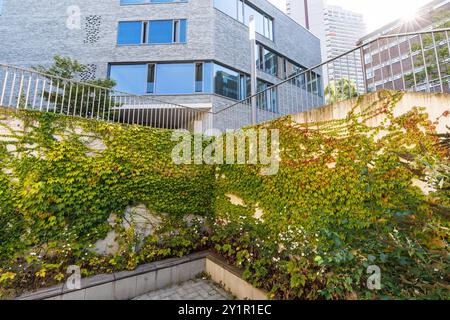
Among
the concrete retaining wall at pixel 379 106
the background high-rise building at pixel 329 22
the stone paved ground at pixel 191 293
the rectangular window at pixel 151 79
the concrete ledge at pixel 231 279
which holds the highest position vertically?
the background high-rise building at pixel 329 22

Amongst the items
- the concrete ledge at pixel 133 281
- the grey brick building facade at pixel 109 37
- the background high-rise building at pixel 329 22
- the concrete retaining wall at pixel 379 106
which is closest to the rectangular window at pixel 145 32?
the grey brick building facade at pixel 109 37

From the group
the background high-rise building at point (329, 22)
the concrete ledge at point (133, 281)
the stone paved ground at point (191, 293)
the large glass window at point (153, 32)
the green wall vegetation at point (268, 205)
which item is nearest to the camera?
the green wall vegetation at point (268, 205)

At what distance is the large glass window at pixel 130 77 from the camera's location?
35.1ft

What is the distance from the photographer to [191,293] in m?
4.20

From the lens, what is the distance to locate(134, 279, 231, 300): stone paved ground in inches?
159

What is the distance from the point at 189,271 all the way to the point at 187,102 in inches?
311

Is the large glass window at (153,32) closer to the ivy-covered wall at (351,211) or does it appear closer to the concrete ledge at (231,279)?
the ivy-covered wall at (351,211)

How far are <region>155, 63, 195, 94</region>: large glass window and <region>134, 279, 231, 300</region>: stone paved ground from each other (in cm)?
869

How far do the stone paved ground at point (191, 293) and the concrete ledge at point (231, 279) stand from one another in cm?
16

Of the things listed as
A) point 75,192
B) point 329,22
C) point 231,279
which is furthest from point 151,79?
point 329,22

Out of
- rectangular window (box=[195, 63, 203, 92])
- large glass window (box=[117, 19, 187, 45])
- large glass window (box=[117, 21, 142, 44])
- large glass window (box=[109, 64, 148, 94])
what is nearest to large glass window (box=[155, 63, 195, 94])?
rectangular window (box=[195, 63, 203, 92])

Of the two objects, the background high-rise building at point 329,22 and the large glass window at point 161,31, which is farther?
the background high-rise building at point 329,22

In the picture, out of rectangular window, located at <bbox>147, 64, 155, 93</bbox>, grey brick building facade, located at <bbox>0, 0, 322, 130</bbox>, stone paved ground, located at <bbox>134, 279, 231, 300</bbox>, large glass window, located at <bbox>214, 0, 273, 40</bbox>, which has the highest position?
large glass window, located at <bbox>214, 0, 273, 40</bbox>

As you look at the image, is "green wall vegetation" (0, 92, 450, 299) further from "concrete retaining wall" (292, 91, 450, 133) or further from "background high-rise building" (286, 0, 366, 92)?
"background high-rise building" (286, 0, 366, 92)
